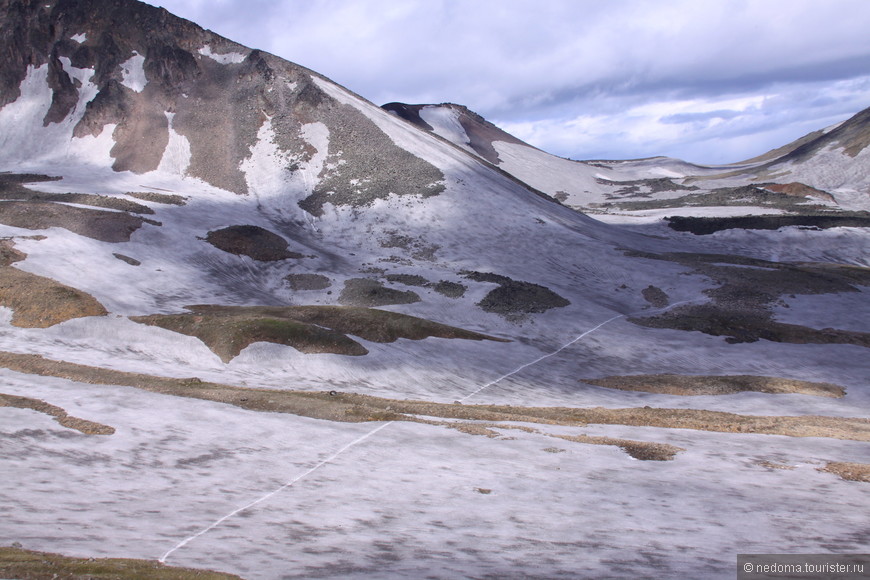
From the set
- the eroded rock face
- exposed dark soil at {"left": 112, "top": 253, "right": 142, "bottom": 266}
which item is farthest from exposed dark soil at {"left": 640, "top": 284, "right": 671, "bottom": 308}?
exposed dark soil at {"left": 112, "top": 253, "right": 142, "bottom": 266}

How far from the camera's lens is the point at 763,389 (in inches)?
1766

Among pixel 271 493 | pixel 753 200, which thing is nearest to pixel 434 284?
pixel 271 493

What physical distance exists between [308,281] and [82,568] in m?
54.2

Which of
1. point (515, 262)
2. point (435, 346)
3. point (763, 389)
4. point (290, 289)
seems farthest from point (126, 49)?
point (763, 389)

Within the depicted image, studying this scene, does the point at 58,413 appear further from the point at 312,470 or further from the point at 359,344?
the point at 359,344

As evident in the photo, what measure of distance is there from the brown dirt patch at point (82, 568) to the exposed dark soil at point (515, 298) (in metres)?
48.3

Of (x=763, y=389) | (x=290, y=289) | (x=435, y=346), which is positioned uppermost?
(x=290, y=289)

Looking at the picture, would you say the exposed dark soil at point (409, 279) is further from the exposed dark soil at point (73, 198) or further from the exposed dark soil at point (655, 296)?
the exposed dark soil at point (73, 198)

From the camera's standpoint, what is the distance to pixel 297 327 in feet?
148

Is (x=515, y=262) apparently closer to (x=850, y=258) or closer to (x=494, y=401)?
(x=494, y=401)

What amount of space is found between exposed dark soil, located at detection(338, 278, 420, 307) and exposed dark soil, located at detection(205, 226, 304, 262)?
1048cm

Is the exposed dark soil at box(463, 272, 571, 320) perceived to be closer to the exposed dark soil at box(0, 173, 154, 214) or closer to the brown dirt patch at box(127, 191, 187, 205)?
the brown dirt patch at box(127, 191, 187, 205)

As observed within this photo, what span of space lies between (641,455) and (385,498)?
1193cm

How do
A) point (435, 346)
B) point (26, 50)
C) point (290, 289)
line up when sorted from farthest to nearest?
point (26, 50), point (290, 289), point (435, 346)
